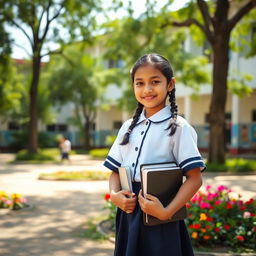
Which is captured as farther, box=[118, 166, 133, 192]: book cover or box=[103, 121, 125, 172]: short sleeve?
box=[103, 121, 125, 172]: short sleeve

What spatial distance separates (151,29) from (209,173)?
6695 mm

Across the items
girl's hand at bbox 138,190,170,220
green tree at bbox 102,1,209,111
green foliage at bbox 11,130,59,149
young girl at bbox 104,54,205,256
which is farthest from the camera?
green foliage at bbox 11,130,59,149

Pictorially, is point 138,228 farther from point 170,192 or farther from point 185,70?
point 185,70

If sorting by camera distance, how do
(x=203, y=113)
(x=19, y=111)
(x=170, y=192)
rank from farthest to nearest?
(x=19, y=111) → (x=203, y=113) → (x=170, y=192)

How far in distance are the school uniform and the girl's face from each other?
9 cm

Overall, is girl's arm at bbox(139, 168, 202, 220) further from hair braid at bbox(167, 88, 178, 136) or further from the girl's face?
the girl's face

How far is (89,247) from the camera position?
534 centimetres

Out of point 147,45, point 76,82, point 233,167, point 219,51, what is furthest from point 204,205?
point 76,82

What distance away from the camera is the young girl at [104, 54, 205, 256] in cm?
236

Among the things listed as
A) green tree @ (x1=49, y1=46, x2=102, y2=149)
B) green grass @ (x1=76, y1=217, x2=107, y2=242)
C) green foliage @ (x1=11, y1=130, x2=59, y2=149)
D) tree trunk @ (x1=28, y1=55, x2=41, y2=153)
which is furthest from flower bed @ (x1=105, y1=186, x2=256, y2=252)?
green foliage @ (x1=11, y1=130, x2=59, y2=149)

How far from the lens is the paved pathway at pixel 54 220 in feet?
17.1

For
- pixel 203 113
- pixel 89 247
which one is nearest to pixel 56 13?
pixel 203 113

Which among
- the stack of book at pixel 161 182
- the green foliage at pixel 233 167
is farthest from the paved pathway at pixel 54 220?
the green foliage at pixel 233 167

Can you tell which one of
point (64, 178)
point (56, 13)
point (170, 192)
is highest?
point (56, 13)
